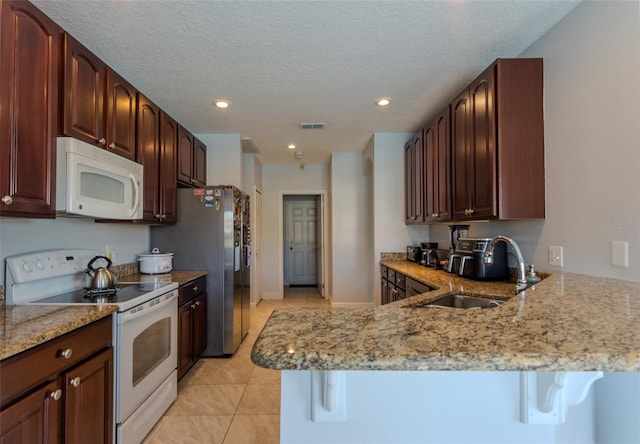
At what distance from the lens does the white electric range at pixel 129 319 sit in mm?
1652

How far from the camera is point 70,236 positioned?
2102 millimetres

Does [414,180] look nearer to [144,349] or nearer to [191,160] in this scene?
[191,160]

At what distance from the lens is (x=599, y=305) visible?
104cm

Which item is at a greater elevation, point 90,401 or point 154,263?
point 154,263

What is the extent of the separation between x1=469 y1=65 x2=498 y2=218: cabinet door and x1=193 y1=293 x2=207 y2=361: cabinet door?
244 cm

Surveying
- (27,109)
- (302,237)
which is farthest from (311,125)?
(302,237)

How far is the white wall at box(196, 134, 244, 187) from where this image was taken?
Result: 379cm

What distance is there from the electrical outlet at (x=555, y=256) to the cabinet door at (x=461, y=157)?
1.92 ft

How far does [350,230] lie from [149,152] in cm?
296

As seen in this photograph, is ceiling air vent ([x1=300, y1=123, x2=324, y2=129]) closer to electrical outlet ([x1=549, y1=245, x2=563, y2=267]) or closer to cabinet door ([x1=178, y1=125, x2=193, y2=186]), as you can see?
cabinet door ([x1=178, y1=125, x2=193, y2=186])

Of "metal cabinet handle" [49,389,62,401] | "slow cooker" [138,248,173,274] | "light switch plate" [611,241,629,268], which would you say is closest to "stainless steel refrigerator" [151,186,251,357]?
"slow cooker" [138,248,173,274]

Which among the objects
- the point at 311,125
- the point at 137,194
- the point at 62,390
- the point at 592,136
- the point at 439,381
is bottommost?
the point at 62,390

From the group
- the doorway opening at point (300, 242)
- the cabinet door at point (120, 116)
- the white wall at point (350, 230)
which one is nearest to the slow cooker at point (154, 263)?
the cabinet door at point (120, 116)

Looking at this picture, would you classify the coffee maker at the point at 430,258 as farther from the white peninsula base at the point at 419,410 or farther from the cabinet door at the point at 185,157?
the cabinet door at the point at 185,157
